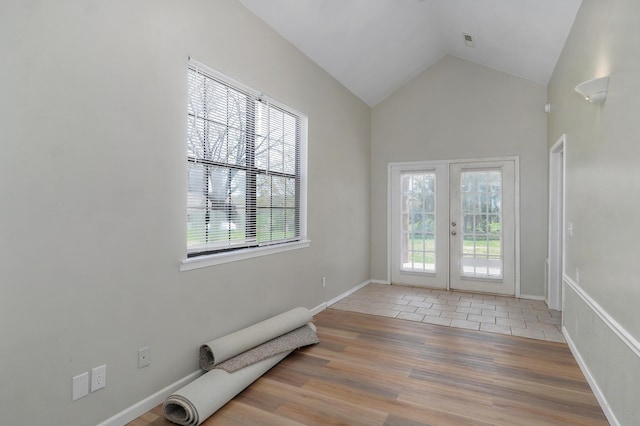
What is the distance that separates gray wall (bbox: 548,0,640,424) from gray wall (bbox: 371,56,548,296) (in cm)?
181

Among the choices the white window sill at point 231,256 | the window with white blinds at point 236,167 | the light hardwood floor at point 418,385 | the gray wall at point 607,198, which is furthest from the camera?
the window with white blinds at point 236,167

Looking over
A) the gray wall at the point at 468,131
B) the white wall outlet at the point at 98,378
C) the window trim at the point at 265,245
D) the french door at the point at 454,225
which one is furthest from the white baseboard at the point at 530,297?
the white wall outlet at the point at 98,378

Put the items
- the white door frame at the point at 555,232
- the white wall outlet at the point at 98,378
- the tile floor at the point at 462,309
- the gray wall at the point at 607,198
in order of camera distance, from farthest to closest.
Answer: the white door frame at the point at 555,232 < the tile floor at the point at 462,309 < the white wall outlet at the point at 98,378 < the gray wall at the point at 607,198

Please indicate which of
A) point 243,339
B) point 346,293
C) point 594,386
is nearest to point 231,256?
point 243,339

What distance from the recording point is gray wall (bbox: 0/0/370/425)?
1635 millimetres

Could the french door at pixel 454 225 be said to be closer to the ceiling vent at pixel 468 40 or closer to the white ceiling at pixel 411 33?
the white ceiling at pixel 411 33

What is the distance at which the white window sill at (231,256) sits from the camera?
2491 mm

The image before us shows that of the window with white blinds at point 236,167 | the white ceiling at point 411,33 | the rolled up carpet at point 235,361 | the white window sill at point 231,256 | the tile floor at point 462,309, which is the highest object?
the white ceiling at point 411,33

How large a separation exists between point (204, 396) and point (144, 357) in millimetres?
441

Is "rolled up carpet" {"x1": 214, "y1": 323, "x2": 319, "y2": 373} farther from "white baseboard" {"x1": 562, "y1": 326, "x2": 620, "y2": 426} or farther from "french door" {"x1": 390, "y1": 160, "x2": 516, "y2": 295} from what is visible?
"french door" {"x1": 390, "y1": 160, "x2": 516, "y2": 295}

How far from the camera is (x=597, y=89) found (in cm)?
224

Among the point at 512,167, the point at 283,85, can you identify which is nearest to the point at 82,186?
the point at 283,85

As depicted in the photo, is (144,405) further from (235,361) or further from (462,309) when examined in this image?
(462,309)

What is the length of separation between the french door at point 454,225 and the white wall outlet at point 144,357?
4280 millimetres
